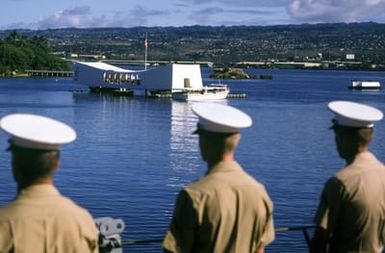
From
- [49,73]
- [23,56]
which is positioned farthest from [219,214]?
[49,73]

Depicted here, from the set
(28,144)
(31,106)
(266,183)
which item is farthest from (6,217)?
(31,106)

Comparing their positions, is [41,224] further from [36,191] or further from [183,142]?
[183,142]

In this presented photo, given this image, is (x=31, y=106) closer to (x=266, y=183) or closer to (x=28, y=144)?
(x=266, y=183)

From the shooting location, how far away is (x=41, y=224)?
12.1 feet

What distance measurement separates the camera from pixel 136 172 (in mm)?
37656

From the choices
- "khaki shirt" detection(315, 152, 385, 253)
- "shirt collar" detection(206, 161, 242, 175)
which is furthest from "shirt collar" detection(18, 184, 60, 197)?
"khaki shirt" detection(315, 152, 385, 253)

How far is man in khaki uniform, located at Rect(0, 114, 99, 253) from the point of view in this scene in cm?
367

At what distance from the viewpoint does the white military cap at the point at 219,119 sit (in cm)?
428

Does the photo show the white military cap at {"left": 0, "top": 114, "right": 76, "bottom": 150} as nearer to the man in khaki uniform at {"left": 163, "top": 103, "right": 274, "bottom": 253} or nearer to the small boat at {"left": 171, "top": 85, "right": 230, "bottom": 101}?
the man in khaki uniform at {"left": 163, "top": 103, "right": 274, "bottom": 253}

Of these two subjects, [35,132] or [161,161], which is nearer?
[35,132]

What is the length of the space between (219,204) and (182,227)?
22cm

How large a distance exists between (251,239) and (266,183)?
2950cm

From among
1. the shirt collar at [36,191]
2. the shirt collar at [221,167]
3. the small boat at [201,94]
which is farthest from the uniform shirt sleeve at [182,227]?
the small boat at [201,94]

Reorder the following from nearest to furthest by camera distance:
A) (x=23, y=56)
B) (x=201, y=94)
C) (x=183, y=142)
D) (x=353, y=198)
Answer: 1. (x=353, y=198)
2. (x=183, y=142)
3. (x=201, y=94)
4. (x=23, y=56)
